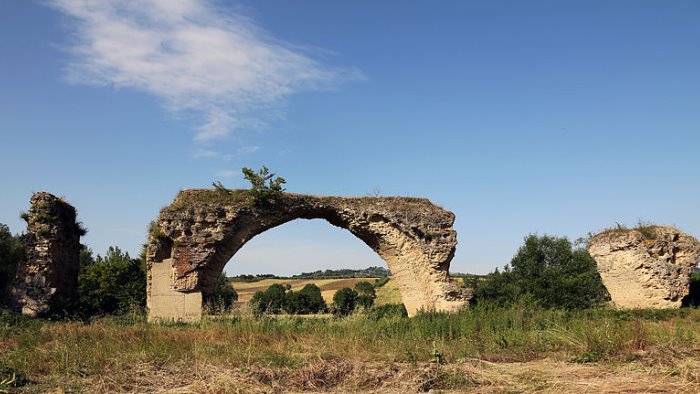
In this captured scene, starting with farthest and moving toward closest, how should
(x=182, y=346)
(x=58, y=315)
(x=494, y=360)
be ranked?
(x=58, y=315), (x=182, y=346), (x=494, y=360)

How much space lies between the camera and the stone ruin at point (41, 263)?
14867 mm

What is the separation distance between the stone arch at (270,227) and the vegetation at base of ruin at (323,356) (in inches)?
185

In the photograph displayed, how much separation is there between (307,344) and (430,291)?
27.4 feet

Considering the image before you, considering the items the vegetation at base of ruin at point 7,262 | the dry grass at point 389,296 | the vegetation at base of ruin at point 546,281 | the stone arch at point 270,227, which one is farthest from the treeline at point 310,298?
the stone arch at point 270,227

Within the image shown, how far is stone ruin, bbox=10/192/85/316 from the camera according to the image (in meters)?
14.9

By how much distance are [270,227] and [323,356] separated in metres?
8.92

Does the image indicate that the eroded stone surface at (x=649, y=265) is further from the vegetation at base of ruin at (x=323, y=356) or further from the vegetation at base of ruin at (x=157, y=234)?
the vegetation at base of ruin at (x=157, y=234)

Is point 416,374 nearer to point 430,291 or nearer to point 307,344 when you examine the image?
point 307,344

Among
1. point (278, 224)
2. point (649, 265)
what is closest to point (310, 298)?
point (278, 224)

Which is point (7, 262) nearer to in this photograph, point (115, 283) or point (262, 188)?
point (115, 283)

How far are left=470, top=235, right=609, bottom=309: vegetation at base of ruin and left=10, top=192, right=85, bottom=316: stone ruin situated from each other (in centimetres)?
1285

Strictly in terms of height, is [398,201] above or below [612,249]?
above

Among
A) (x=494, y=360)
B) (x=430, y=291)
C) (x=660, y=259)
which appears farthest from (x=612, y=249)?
(x=494, y=360)

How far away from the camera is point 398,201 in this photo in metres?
16.1
